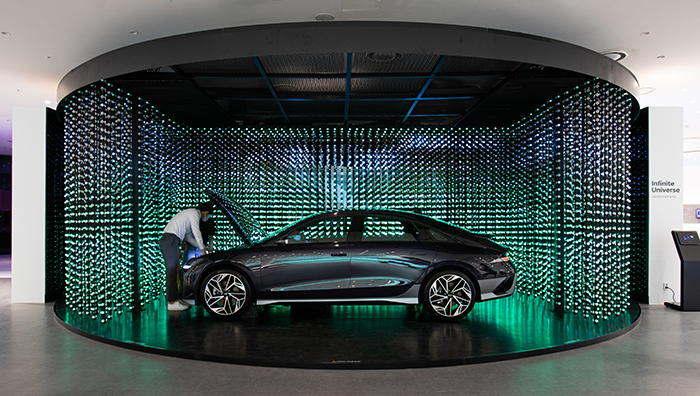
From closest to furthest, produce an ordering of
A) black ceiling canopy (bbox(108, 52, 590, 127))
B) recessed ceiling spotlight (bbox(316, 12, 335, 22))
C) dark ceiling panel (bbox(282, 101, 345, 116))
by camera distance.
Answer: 1. recessed ceiling spotlight (bbox(316, 12, 335, 22))
2. black ceiling canopy (bbox(108, 52, 590, 127))
3. dark ceiling panel (bbox(282, 101, 345, 116))

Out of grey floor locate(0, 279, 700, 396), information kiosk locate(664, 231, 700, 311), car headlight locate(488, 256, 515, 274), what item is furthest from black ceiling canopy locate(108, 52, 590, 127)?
grey floor locate(0, 279, 700, 396)

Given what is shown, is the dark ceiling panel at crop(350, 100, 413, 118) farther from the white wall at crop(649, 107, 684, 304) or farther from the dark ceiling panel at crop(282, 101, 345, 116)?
the white wall at crop(649, 107, 684, 304)

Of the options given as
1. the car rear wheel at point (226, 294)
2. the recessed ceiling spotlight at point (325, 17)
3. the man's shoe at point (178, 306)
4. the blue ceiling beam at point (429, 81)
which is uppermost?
the recessed ceiling spotlight at point (325, 17)

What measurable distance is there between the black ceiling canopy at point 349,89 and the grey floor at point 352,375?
123 inches

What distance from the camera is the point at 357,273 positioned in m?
5.31

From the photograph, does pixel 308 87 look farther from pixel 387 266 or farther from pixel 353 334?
pixel 353 334

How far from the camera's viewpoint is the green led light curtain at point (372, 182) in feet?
18.6

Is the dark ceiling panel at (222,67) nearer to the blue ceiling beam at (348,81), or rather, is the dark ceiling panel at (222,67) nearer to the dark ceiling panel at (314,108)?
the blue ceiling beam at (348,81)

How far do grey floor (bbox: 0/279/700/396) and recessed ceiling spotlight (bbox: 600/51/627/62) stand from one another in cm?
332

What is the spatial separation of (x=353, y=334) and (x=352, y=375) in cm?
106

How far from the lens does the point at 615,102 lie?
574 cm

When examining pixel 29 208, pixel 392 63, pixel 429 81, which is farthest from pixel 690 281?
pixel 29 208

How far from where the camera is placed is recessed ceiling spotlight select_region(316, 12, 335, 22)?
14.4 ft

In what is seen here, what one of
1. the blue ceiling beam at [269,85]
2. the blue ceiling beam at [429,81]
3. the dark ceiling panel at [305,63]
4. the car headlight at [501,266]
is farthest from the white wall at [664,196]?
Answer: the blue ceiling beam at [269,85]
